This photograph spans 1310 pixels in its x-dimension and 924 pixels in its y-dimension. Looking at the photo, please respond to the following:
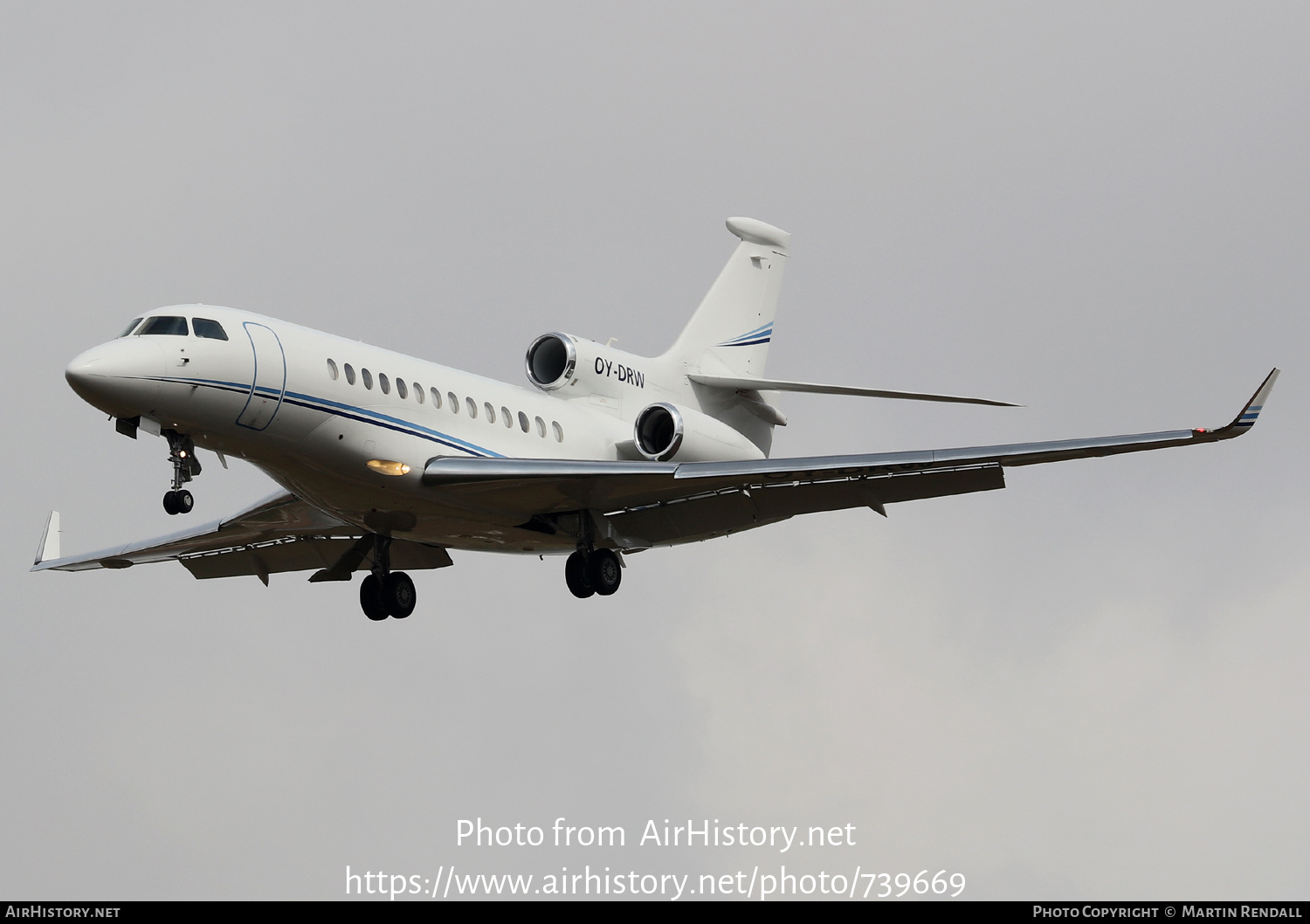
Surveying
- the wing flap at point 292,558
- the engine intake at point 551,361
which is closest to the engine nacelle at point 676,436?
the engine intake at point 551,361

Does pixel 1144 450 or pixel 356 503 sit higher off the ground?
pixel 1144 450

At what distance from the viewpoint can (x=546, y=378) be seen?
24.0m

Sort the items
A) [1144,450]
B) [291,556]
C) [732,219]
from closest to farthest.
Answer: [1144,450], [291,556], [732,219]

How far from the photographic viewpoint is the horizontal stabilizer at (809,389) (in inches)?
912

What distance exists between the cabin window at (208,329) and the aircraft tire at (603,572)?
5.91m

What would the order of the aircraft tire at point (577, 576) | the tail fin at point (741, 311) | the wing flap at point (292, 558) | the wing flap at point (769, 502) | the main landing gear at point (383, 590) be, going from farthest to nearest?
the tail fin at point (741, 311) → the wing flap at point (292, 558) → the main landing gear at point (383, 590) → the aircraft tire at point (577, 576) → the wing flap at point (769, 502)

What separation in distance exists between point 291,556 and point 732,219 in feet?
30.7

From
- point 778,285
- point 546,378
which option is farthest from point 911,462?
point 778,285

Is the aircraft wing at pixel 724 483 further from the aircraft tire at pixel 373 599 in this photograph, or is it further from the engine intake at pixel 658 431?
the aircraft tire at pixel 373 599

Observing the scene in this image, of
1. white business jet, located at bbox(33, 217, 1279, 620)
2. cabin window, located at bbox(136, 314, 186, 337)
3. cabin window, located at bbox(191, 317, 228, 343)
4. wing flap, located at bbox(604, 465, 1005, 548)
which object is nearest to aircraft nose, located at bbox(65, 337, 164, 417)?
white business jet, located at bbox(33, 217, 1279, 620)

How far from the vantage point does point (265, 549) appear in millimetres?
25734

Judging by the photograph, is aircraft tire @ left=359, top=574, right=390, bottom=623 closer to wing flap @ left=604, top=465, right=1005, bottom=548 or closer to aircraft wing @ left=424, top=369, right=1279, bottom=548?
aircraft wing @ left=424, top=369, right=1279, bottom=548

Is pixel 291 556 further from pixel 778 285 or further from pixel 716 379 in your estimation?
pixel 778 285

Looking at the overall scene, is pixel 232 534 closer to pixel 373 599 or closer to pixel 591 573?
pixel 373 599
